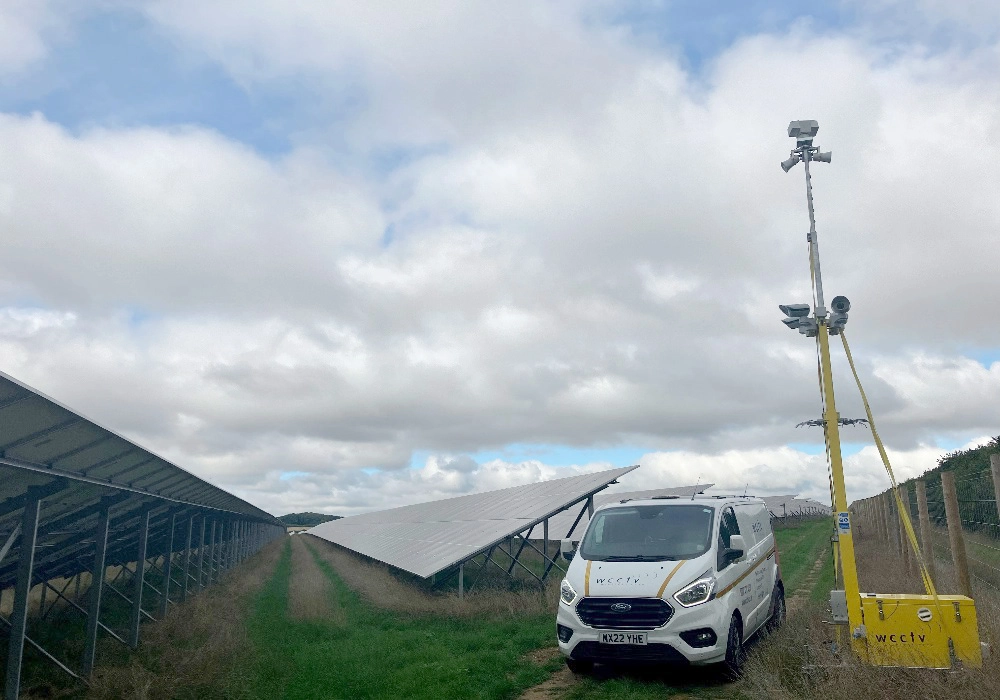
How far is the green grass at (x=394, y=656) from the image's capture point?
32.1 feet

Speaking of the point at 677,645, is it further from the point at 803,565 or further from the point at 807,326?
the point at 803,565

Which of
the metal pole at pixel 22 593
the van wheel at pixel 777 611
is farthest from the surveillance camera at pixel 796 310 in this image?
the metal pole at pixel 22 593

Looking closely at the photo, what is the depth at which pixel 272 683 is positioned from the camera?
1038cm

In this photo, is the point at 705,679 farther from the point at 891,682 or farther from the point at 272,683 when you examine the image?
the point at 272,683

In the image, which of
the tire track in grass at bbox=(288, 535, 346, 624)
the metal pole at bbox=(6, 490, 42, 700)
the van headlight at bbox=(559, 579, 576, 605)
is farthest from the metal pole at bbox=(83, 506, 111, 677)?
the van headlight at bbox=(559, 579, 576, 605)

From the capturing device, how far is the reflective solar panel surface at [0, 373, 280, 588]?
7.10m

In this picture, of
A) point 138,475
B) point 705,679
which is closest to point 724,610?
point 705,679

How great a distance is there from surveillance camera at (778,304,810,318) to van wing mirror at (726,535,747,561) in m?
3.12

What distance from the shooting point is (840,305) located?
8711mm

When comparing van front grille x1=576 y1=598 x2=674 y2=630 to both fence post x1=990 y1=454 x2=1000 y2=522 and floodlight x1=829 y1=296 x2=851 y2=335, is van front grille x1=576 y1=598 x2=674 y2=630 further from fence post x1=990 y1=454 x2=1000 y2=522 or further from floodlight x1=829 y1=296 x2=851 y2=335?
fence post x1=990 y1=454 x2=1000 y2=522

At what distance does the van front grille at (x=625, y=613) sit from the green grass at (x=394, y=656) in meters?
1.44

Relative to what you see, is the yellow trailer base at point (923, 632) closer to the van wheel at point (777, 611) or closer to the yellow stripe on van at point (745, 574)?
the yellow stripe on van at point (745, 574)

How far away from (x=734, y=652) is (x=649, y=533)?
6.28ft

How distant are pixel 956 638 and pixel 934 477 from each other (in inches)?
1476
